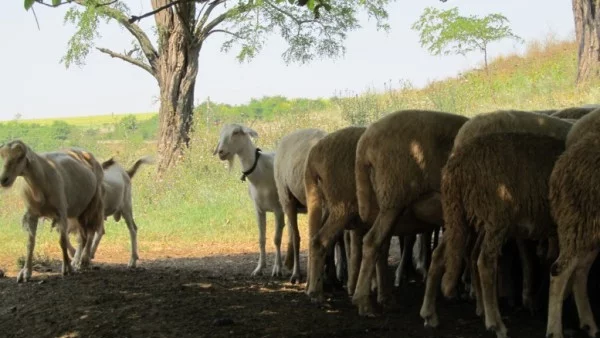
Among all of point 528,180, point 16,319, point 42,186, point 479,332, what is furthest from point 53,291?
point 528,180

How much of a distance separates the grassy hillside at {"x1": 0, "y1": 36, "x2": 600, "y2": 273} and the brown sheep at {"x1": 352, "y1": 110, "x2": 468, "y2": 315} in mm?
7644

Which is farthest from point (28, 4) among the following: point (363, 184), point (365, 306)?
point (365, 306)

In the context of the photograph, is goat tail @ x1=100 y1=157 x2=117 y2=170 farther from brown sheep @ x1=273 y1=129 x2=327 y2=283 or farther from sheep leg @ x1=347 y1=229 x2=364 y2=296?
sheep leg @ x1=347 y1=229 x2=364 y2=296

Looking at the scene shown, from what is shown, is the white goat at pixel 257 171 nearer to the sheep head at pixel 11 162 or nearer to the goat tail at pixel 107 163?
the goat tail at pixel 107 163

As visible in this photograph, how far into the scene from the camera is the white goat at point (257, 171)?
11812 millimetres

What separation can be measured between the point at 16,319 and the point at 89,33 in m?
15.1

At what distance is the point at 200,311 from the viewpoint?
777 cm

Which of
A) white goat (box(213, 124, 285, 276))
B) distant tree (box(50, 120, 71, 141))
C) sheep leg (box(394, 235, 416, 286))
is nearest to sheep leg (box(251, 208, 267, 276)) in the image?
white goat (box(213, 124, 285, 276))

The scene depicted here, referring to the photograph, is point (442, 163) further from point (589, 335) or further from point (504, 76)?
point (504, 76)

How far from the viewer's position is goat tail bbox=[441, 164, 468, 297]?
6629 mm

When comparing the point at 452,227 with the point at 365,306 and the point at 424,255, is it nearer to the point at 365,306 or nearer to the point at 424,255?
the point at 365,306

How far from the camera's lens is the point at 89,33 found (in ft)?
73.5

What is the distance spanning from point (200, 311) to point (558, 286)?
3092mm

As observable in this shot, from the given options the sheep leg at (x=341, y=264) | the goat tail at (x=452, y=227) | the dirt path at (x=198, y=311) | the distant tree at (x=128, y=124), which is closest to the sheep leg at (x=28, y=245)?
the dirt path at (x=198, y=311)
